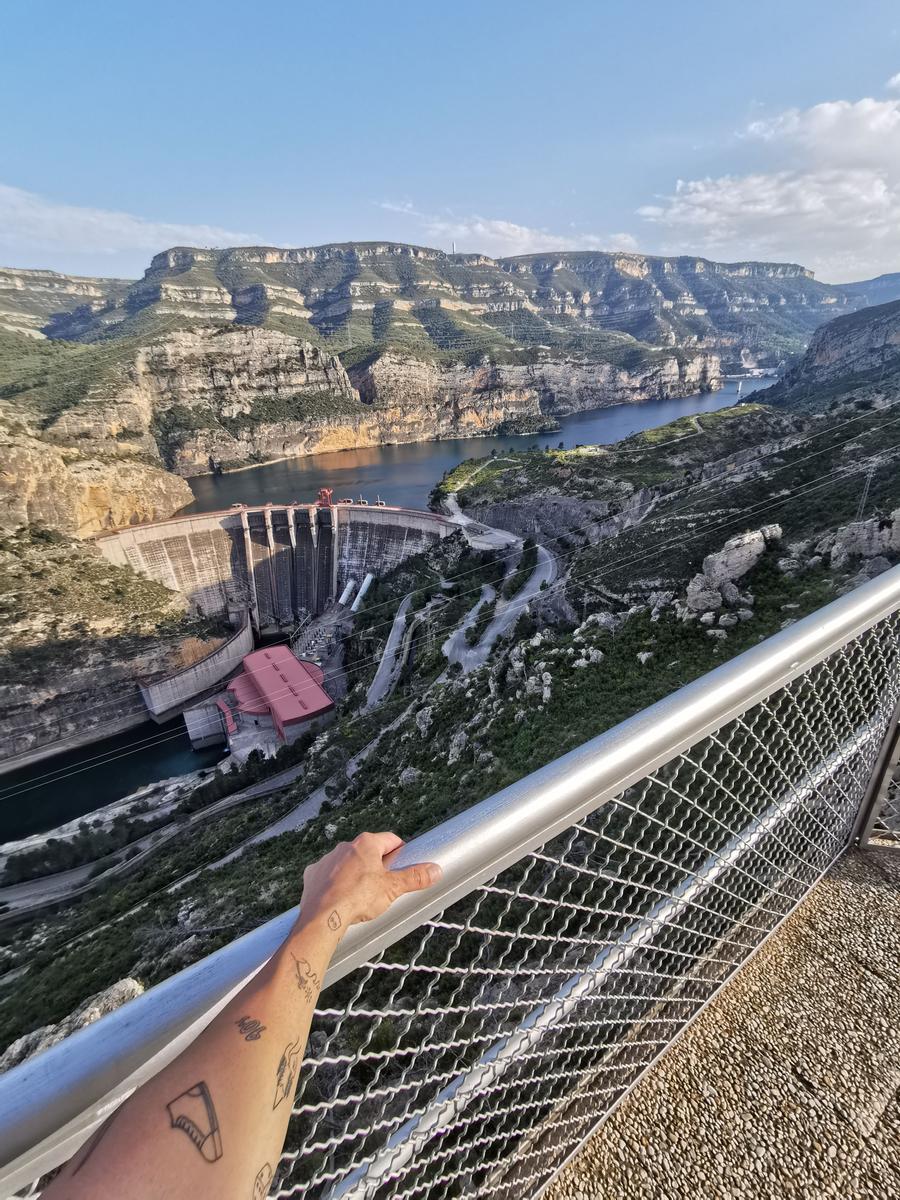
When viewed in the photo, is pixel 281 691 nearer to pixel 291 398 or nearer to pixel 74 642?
pixel 74 642

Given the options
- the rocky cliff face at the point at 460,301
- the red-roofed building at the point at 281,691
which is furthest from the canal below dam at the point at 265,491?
the rocky cliff face at the point at 460,301

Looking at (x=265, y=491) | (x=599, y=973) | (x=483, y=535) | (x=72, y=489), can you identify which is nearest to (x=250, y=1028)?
(x=599, y=973)

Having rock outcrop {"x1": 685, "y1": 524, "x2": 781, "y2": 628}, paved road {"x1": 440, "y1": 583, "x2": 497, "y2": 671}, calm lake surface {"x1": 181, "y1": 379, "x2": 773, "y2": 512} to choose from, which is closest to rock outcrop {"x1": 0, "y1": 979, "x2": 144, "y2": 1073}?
rock outcrop {"x1": 685, "y1": 524, "x2": 781, "y2": 628}

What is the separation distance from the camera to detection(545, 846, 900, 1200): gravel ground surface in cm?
163

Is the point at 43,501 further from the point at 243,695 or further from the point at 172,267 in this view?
the point at 172,267

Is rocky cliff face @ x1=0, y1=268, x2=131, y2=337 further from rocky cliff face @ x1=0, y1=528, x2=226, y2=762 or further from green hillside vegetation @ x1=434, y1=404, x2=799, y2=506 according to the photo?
green hillside vegetation @ x1=434, y1=404, x2=799, y2=506

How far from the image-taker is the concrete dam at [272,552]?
118 feet

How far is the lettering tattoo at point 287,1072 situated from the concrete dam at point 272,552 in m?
34.2

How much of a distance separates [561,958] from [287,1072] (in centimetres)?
153

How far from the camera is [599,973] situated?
167 cm

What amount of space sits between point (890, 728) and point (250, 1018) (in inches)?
108

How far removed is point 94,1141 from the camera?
2.14 ft

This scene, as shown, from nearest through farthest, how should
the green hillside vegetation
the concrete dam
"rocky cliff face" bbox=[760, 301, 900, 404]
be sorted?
the green hillside vegetation, the concrete dam, "rocky cliff face" bbox=[760, 301, 900, 404]

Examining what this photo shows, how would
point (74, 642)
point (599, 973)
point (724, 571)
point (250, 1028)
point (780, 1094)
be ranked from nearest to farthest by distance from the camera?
point (250, 1028) → point (599, 973) → point (780, 1094) → point (724, 571) → point (74, 642)
